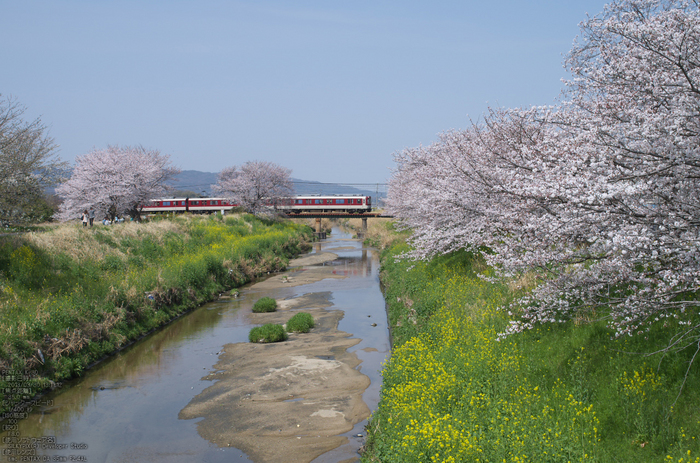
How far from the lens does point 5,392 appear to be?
1209 cm

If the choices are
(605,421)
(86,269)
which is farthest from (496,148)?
(86,269)

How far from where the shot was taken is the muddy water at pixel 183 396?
10.6 meters

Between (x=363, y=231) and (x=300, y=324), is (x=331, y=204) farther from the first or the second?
(x=300, y=324)

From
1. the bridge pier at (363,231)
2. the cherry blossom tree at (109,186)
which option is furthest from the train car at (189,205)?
the cherry blossom tree at (109,186)

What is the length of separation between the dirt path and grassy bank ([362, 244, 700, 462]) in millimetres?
1712

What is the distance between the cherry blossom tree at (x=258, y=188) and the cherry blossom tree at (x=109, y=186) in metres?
18.5

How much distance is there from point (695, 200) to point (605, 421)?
3416 mm

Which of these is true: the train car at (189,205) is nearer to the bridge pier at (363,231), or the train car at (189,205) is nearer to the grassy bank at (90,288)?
the bridge pier at (363,231)

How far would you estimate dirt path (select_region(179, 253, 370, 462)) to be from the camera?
34.9 ft

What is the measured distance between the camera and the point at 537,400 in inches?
309

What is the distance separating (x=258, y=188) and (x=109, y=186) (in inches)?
928

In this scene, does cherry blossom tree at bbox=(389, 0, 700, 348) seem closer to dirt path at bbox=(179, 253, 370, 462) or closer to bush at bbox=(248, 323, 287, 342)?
dirt path at bbox=(179, 253, 370, 462)

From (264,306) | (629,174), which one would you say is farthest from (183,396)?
(629,174)

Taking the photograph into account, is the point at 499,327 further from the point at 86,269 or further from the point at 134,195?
the point at 134,195
